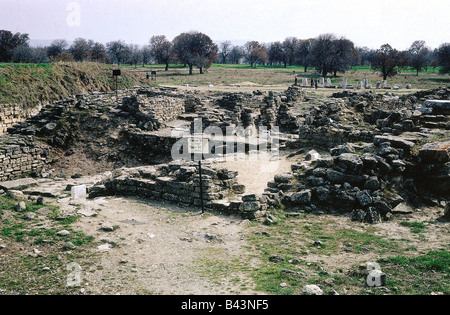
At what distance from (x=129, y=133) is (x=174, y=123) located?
4.09 meters

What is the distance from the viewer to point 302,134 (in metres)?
17.6

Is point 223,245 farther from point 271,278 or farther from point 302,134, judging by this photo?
point 302,134

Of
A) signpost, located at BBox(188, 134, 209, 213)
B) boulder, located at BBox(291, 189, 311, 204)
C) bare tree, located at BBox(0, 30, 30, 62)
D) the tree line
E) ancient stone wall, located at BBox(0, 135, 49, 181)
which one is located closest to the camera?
boulder, located at BBox(291, 189, 311, 204)

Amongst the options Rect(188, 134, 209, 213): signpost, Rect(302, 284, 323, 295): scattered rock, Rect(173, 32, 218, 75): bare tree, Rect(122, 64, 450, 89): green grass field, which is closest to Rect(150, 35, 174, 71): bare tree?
Rect(173, 32, 218, 75): bare tree

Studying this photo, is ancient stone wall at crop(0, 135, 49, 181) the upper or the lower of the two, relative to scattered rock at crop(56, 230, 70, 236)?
upper

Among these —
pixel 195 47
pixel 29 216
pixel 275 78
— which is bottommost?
pixel 29 216

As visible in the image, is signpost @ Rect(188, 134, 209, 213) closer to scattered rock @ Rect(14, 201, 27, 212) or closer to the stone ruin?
the stone ruin

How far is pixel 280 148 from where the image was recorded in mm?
18047

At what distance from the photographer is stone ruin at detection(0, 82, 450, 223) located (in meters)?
10.7

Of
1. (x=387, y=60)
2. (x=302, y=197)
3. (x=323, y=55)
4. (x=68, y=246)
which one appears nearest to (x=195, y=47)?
(x=323, y=55)

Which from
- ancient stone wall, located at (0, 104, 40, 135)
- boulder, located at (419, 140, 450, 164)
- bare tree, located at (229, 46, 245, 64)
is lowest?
boulder, located at (419, 140, 450, 164)

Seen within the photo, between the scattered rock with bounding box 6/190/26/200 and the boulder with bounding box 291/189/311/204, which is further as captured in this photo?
the scattered rock with bounding box 6/190/26/200

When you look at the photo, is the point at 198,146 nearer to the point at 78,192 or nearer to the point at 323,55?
the point at 78,192

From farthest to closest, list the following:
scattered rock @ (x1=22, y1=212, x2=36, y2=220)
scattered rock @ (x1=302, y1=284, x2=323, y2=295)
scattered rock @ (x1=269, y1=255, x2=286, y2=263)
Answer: scattered rock @ (x1=22, y1=212, x2=36, y2=220), scattered rock @ (x1=269, y1=255, x2=286, y2=263), scattered rock @ (x1=302, y1=284, x2=323, y2=295)
